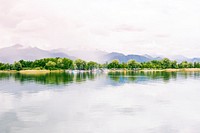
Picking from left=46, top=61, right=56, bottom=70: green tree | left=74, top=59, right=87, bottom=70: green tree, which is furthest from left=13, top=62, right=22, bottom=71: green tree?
left=74, top=59, right=87, bottom=70: green tree

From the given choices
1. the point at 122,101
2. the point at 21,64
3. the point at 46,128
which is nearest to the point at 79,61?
the point at 21,64

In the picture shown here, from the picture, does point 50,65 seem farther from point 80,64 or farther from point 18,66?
point 80,64

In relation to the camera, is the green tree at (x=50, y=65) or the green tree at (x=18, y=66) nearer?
the green tree at (x=18, y=66)

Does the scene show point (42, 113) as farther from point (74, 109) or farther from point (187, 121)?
point (187, 121)

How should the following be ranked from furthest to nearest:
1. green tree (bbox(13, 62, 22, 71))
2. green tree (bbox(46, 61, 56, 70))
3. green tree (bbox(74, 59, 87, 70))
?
1. green tree (bbox(74, 59, 87, 70))
2. green tree (bbox(46, 61, 56, 70))
3. green tree (bbox(13, 62, 22, 71))

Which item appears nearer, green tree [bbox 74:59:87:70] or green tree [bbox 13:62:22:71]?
green tree [bbox 13:62:22:71]

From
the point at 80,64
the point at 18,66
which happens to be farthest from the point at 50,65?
the point at 80,64

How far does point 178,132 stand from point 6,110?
1648 centimetres

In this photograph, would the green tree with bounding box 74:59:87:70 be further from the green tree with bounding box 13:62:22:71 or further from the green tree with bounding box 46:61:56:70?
the green tree with bounding box 13:62:22:71

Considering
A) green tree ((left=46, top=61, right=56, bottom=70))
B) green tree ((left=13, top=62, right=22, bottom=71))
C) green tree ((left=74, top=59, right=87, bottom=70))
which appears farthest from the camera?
green tree ((left=74, top=59, right=87, bottom=70))

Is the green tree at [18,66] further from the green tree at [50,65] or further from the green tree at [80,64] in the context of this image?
the green tree at [80,64]

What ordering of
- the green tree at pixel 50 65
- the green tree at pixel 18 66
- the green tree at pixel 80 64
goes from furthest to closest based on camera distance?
the green tree at pixel 80 64
the green tree at pixel 50 65
the green tree at pixel 18 66

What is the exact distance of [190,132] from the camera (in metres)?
19.7

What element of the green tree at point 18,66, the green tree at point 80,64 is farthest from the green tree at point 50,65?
the green tree at point 80,64
